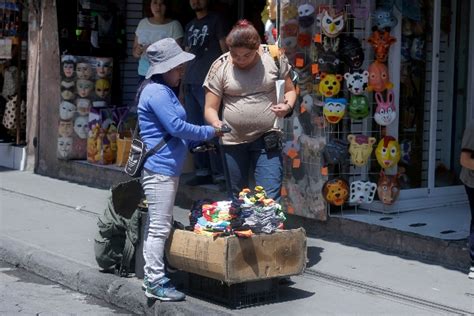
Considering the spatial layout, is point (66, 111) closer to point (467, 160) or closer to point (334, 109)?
point (334, 109)

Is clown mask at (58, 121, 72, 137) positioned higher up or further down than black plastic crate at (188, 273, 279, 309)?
higher up

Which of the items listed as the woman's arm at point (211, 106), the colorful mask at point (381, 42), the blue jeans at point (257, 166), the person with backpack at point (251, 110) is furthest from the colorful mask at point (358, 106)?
the woman's arm at point (211, 106)

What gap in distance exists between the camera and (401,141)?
8.69m

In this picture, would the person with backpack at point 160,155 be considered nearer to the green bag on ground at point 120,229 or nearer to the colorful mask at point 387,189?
the green bag on ground at point 120,229

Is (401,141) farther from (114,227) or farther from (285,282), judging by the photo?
(114,227)

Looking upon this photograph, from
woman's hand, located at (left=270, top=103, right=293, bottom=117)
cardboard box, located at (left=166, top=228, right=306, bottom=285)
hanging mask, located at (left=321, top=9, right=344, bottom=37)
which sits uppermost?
hanging mask, located at (left=321, top=9, right=344, bottom=37)

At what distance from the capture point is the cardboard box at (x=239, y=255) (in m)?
6.12

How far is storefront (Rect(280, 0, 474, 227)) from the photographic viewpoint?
8172mm

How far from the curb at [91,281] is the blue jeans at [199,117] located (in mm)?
2253

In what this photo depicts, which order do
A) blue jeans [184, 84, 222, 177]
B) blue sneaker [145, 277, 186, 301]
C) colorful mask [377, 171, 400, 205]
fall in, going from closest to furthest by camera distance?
blue sneaker [145, 277, 186, 301]
colorful mask [377, 171, 400, 205]
blue jeans [184, 84, 222, 177]

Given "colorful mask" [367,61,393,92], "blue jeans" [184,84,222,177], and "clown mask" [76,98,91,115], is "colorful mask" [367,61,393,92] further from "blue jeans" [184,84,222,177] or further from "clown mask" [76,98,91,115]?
"clown mask" [76,98,91,115]

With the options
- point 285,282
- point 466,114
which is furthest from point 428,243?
point 466,114

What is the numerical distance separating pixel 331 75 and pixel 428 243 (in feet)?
5.70

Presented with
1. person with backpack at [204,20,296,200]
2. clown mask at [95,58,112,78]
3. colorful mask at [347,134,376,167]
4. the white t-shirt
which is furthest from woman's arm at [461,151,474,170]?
clown mask at [95,58,112,78]
